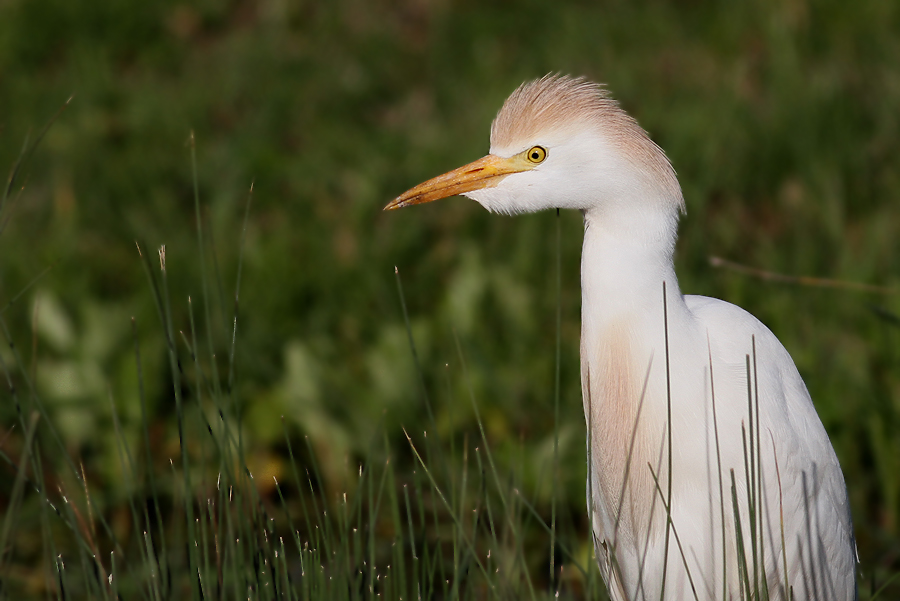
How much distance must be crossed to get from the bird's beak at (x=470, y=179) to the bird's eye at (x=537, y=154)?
12 mm

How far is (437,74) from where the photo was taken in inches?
230

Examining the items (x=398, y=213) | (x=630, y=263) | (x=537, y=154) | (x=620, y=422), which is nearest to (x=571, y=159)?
(x=537, y=154)

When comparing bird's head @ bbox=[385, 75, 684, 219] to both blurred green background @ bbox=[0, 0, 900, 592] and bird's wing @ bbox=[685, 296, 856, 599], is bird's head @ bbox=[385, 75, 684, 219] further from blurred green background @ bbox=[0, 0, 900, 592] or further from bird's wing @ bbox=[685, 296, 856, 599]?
blurred green background @ bbox=[0, 0, 900, 592]

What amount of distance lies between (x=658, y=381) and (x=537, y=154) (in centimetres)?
55

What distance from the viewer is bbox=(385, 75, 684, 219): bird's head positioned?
1.94m

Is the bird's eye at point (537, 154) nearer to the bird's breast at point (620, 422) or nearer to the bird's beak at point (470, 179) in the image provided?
the bird's beak at point (470, 179)

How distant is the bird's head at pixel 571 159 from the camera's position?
1.94m

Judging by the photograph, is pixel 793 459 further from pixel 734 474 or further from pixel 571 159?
pixel 571 159

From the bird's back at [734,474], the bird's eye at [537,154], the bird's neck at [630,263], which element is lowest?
the bird's back at [734,474]

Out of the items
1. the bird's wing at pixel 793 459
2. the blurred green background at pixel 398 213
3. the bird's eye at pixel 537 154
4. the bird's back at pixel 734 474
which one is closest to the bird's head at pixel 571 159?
the bird's eye at pixel 537 154

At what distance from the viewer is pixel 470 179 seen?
6.98ft

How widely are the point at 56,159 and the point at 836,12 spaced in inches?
172

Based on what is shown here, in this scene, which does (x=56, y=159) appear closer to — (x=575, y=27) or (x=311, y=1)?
(x=311, y=1)

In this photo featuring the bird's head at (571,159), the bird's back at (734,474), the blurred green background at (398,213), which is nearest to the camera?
the bird's head at (571,159)
